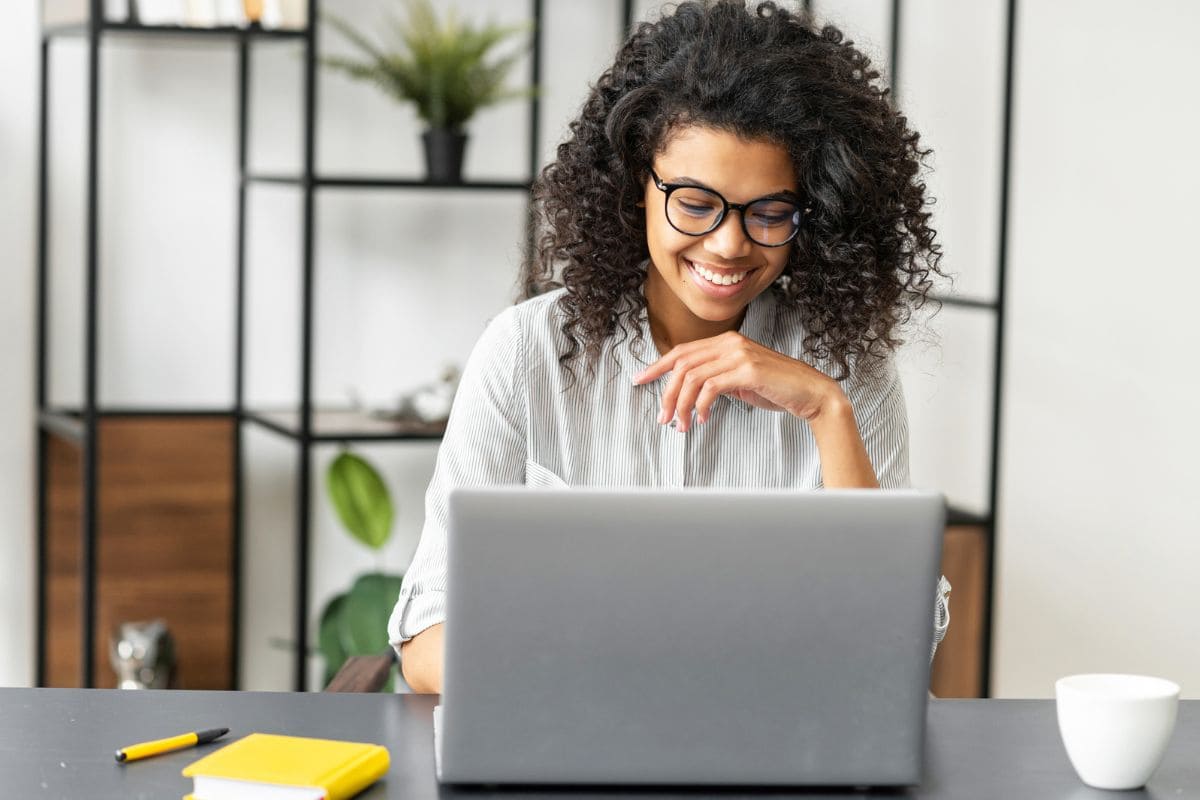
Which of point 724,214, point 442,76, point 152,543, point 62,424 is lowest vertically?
point 152,543

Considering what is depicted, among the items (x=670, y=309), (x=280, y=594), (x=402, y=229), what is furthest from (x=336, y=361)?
(x=670, y=309)

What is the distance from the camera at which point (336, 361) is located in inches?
130

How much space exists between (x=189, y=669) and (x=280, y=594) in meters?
0.24

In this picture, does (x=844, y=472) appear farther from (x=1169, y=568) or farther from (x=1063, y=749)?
(x=1169, y=568)

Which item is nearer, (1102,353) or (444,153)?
(444,153)

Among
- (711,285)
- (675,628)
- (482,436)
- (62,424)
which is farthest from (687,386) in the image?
(62,424)

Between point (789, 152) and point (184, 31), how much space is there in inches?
60.9

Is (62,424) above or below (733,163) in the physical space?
below

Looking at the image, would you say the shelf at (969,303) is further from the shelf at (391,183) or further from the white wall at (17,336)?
the white wall at (17,336)

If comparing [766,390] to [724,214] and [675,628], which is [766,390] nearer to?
[724,214]

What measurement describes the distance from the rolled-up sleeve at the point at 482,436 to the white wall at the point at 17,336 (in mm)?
1661

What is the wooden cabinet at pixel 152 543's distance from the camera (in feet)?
10.2

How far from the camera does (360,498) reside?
303cm

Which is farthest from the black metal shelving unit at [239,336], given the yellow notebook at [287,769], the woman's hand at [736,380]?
the yellow notebook at [287,769]
